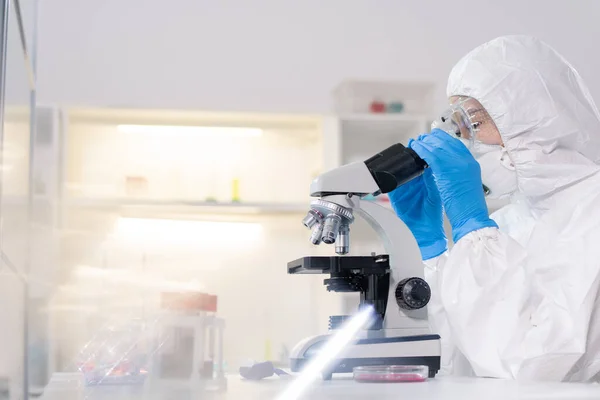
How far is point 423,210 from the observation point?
1837mm

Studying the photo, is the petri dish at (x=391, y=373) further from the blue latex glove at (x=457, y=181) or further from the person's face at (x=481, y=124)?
the person's face at (x=481, y=124)

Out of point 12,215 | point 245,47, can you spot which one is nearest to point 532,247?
point 12,215

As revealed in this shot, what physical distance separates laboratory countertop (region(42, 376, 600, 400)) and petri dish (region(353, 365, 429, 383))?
2 cm

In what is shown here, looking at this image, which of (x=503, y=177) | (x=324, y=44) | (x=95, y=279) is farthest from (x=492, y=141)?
(x=324, y=44)

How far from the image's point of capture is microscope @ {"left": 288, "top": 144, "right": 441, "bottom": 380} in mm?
1295

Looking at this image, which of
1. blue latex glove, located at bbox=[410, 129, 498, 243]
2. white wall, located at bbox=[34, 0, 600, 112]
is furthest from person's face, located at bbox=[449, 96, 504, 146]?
white wall, located at bbox=[34, 0, 600, 112]

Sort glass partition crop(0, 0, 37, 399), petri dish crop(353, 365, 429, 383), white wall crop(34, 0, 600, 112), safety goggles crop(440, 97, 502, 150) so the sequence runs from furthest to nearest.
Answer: white wall crop(34, 0, 600, 112)
safety goggles crop(440, 97, 502, 150)
petri dish crop(353, 365, 429, 383)
glass partition crop(0, 0, 37, 399)

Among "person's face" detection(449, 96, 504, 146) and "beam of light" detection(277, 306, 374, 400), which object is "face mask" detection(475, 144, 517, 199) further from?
"beam of light" detection(277, 306, 374, 400)

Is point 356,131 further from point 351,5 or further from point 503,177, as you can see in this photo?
point 503,177

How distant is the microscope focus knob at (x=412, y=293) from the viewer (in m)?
1.32

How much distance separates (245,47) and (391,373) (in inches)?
124

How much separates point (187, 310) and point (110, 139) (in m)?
2.65

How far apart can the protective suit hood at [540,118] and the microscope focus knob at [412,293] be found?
515mm

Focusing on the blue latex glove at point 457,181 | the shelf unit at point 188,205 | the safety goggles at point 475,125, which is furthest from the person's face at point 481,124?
the shelf unit at point 188,205
